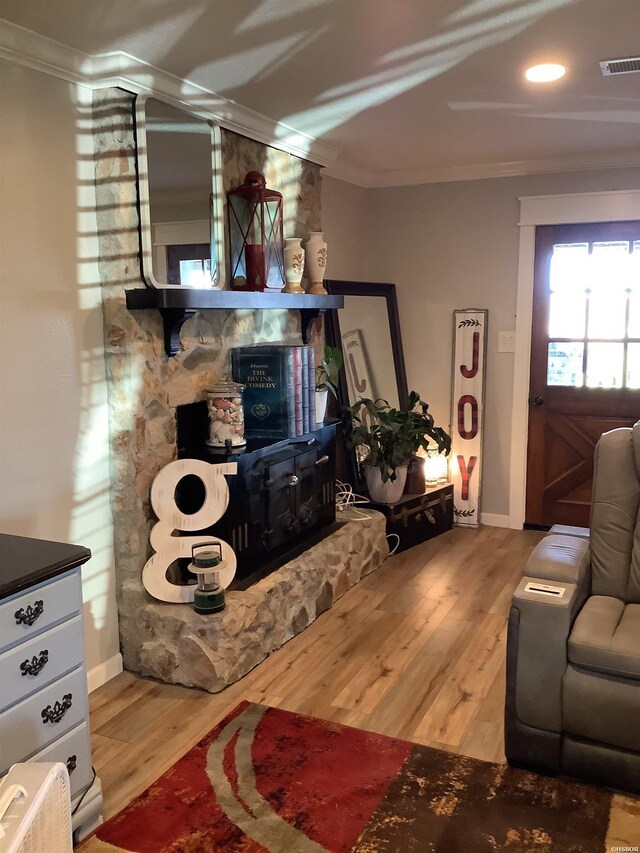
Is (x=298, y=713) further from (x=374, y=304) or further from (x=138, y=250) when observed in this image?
(x=374, y=304)

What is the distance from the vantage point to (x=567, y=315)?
14.8ft

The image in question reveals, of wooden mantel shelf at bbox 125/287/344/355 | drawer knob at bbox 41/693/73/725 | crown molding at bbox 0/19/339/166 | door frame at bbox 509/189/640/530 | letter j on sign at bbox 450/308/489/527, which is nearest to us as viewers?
drawer knob at bbox 41/693/73/725

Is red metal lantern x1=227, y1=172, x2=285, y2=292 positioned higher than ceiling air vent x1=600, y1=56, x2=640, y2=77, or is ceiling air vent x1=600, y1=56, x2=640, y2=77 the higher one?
ceiling air vent x1=600, y1=56, x2=640, y2=77

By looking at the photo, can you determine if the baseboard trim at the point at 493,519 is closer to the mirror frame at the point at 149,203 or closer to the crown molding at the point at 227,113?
the crown molding at the point at 227,113

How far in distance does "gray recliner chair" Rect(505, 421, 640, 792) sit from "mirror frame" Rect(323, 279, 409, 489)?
213cm

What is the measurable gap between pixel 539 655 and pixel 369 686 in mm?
844

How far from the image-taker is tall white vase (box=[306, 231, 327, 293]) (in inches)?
145

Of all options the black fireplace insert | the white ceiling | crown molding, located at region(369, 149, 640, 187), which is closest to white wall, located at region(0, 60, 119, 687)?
the white ceiling

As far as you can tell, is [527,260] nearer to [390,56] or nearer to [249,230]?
[249,230]

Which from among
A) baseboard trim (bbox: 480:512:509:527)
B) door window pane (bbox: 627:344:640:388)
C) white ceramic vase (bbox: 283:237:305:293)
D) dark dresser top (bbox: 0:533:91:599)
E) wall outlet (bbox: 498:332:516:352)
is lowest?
baseboard trim (bbox: 480:512:509:527)

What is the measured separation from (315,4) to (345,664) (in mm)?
2344

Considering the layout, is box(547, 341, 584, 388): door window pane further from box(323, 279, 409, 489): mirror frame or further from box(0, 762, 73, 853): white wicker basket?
box(0, 762, 73, 853): white wicker basket

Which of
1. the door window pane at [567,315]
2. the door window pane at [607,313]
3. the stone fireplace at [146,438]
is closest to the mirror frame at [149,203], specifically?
the stone fireplace at [146,438]

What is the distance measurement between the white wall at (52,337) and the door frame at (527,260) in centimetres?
282
